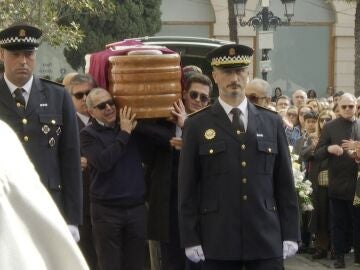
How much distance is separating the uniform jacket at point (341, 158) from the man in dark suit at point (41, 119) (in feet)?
15.8

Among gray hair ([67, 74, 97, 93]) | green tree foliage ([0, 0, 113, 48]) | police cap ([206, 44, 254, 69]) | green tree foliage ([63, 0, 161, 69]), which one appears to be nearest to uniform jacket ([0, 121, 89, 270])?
police cap ([206, 44, 254, 69])

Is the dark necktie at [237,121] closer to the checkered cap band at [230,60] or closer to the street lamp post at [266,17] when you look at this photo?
the checkered cap band at [230,60]

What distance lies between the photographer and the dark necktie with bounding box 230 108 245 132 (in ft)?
17.8

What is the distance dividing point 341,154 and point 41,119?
5.07 meters

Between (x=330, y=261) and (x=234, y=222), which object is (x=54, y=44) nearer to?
(x=330, y=261)

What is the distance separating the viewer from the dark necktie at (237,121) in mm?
5418

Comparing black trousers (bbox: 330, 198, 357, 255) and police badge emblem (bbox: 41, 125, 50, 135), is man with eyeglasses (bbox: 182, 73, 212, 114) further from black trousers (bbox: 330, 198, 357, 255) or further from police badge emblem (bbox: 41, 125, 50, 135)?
black trousers (bbox: 330, 198, 357, 255)

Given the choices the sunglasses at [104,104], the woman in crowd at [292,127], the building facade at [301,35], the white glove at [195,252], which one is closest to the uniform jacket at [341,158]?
the woman in crowd at [292,127]

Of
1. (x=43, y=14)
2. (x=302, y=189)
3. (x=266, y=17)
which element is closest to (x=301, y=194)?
(x=302, y=189)

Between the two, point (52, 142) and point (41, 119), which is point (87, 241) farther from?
point (41, 119)

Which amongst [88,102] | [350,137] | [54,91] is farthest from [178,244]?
[350,137]

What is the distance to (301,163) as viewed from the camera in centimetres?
1039

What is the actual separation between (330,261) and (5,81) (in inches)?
231

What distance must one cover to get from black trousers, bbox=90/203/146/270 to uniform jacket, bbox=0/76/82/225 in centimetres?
86
